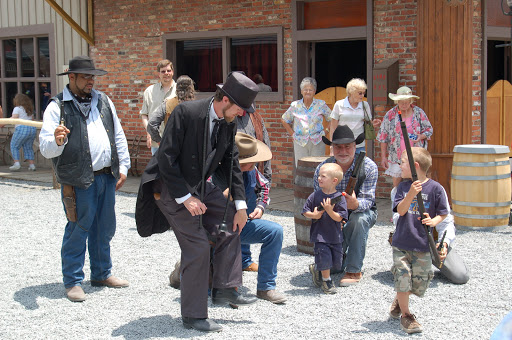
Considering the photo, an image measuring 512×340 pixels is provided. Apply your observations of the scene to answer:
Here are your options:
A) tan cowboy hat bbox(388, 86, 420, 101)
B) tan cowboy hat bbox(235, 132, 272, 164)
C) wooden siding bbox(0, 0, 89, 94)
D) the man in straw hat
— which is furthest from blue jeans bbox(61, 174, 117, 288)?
wooden siding bbox(0, 0, 89, 94)

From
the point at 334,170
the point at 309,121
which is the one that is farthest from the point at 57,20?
the point at 334,170

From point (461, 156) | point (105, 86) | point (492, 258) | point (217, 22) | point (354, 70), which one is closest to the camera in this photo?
point (492, 258)

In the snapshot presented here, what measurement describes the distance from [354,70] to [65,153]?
20.1 ft

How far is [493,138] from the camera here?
9.72 meters

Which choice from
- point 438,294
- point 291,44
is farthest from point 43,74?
point 438,294

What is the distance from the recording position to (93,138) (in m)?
5.45

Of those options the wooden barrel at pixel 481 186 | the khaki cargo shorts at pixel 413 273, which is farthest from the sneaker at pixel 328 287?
the wooden barrel at pixel 481 186

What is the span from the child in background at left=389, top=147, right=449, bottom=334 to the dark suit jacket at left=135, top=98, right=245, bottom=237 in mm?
1224

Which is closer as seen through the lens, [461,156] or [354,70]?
[461,156]

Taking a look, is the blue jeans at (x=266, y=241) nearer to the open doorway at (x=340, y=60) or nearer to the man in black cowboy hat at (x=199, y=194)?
the man in black cowboy hat at (x=199, y=194)

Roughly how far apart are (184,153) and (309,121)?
4551 millimetres

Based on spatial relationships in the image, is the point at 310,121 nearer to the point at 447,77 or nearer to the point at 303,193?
the point at 447,77

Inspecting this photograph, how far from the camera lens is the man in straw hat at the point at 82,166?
5.33 metres

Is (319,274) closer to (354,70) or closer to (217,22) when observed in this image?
(354,70)
